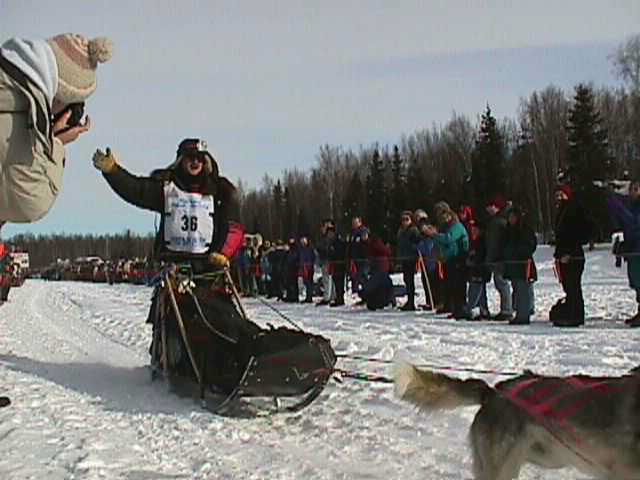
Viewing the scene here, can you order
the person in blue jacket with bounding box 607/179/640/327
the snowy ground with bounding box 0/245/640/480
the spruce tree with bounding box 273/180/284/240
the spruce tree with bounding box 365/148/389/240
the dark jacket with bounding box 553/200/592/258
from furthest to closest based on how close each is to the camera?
the spruce tree with bounding box 273/180/284/240, the spruce tree with bounding box 365/148/389/240, the dark jacket with bounding box 553/200/592/258, the person in blue jacket with bounding box 607/179/640/327, the snowy ground with bounding box 0/245/640/480

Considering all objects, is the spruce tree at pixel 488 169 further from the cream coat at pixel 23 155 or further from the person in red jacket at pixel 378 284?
the cream coat at pixel 23 155

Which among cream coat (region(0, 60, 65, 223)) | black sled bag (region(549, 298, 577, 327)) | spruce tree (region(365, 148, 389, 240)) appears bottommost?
black sled bag (region(549, 298, 577, 327))

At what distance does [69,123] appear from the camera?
9.46 feet

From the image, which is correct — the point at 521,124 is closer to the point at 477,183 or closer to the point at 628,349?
the point at 477,183

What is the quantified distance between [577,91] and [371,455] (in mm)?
45307

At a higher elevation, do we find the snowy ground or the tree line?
the tree line

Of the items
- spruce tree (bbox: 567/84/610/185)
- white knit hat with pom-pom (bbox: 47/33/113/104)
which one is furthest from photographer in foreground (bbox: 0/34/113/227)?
spruce tree (bbox: 567/84/610/185)

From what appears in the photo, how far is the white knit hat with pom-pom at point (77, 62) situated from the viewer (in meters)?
2.72

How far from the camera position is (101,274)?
56594 millimetres

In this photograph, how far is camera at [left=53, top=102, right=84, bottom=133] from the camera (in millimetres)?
2838

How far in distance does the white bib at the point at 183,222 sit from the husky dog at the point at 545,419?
3864mm

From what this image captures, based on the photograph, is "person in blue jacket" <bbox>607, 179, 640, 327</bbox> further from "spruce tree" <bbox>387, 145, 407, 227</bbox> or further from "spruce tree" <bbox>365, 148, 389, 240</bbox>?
"spruce tree" <bbox>365, 148, 389, 240</bbox>

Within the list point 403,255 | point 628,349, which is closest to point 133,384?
point 628,349

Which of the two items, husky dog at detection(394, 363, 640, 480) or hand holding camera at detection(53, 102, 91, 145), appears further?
husky dog at detection(394, 363, 640, 480)
